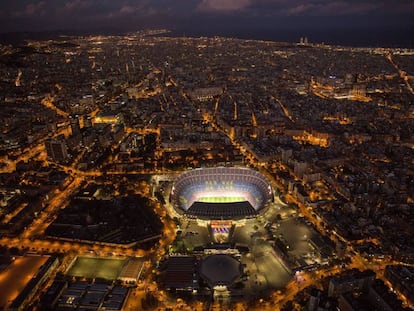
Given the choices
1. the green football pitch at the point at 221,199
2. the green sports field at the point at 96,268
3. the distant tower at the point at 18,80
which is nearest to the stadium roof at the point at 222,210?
the green football pitch at the point at 221,199

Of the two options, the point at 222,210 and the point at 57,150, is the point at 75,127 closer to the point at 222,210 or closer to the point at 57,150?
the point at 57,150

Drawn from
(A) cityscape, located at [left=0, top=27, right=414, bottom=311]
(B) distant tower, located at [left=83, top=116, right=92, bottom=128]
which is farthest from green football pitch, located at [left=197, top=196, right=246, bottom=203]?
(B) distant tower, located at [left=83, top=116, right=92, bottom=128]

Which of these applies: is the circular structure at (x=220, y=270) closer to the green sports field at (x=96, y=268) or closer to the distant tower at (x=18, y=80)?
the green sports field at (x=96, y=268)

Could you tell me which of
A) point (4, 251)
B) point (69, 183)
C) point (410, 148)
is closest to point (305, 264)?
point (4, 251)

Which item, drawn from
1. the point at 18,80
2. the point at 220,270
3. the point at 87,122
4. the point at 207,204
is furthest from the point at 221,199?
the point at 18,80

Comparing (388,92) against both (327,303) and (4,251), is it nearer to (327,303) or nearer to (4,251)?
(327,303)
